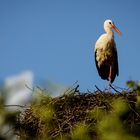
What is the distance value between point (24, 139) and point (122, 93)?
1.68 meters

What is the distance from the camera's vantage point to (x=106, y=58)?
8797 mm

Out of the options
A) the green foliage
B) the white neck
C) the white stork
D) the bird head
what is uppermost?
the bird head

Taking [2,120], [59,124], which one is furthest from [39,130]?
[2,120]

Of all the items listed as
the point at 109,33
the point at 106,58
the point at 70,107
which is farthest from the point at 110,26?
the point at 70,107

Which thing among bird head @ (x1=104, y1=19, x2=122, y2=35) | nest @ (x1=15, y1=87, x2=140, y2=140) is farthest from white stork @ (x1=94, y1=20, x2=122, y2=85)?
nest @ (x1=15, y1=87, x2=140, y2=140)

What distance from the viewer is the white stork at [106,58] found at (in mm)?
8703

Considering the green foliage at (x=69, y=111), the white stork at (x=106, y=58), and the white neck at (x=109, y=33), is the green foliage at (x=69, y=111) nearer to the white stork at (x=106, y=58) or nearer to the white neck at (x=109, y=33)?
the white stork at (x=106, y=58)

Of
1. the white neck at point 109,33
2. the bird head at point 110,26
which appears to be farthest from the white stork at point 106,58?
the bird head at point 110,26

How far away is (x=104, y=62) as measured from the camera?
8773mm

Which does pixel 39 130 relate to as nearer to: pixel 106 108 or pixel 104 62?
pixel 106 108

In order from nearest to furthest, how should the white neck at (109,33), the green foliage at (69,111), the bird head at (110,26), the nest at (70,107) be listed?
the green foliage at (69,111) < the nest at (70,107) < the white neck at (109,33) < the bird head at (110,26)

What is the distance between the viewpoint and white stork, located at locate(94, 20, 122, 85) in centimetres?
870

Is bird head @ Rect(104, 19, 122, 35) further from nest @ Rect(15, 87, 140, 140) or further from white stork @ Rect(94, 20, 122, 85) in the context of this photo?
nest @ Rect(15, 87, 140, 140)

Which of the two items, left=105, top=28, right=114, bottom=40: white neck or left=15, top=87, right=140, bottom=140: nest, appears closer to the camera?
left=15, top=87, right=140, bottom=140: nest
